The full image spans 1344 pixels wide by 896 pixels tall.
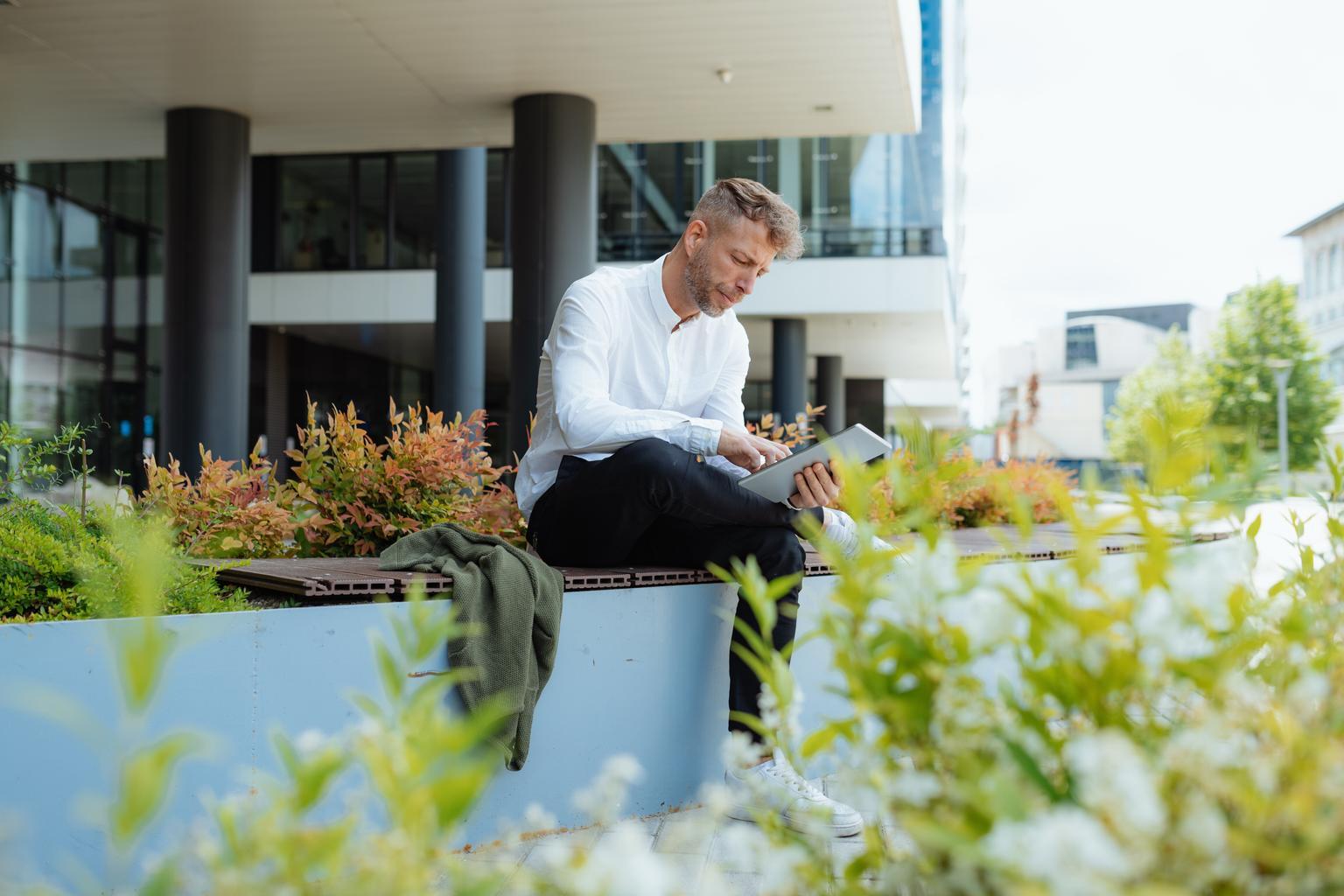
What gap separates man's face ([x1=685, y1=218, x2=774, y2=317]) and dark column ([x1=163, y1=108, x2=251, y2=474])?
5.70 meters

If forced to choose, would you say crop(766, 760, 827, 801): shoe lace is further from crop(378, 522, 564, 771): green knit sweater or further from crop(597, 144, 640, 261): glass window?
A: crop(597, 144, 640, 261): glass window

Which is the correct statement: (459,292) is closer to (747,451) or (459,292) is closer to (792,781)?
(747,451)

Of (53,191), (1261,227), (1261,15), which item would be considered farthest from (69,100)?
(1261,227)

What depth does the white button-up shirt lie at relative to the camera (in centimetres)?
325

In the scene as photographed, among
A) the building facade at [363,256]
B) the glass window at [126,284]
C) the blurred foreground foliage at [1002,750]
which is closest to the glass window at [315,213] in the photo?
the building facade at [363,256]

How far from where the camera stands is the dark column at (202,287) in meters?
8.32

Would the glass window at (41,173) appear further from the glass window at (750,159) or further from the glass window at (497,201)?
the glass window at (750,159)

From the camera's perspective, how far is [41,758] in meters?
2.29

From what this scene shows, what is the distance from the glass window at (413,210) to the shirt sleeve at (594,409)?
1636 cm

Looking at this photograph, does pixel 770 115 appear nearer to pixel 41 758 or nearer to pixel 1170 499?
pixel 41 758

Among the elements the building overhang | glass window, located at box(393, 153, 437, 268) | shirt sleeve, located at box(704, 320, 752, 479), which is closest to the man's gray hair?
shirt sleeve, located at box(704, 320, 752, 479)

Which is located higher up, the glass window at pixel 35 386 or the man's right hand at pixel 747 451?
the glass window at pixel 35 386

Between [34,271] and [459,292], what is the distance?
932 cm

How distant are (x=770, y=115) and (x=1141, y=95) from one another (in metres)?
39.3
